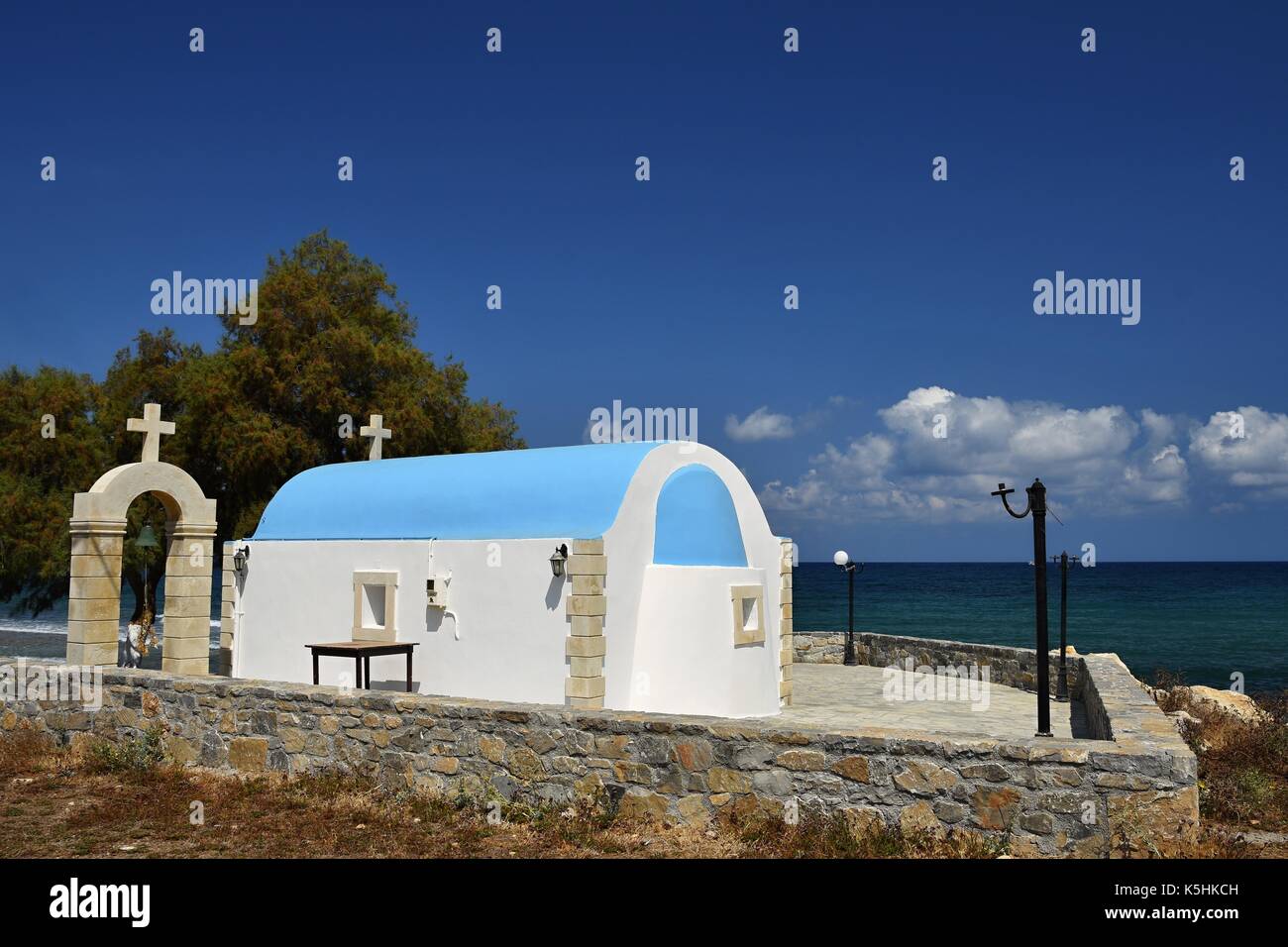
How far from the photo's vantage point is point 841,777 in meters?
8.11

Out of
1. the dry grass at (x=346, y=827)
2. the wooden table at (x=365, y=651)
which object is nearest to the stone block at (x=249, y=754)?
the dry grass at (x=346, y=827)

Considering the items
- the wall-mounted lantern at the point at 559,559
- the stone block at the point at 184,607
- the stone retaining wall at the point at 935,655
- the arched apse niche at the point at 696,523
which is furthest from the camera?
the stone retaining wall at the point at 935,655

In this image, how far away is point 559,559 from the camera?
44.5ft

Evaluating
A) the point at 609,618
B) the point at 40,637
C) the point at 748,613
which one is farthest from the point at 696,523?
the point at 40,637

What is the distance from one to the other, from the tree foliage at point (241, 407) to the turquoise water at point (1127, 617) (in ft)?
78.8

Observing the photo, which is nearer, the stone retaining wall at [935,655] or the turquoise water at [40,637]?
the stone retaining wall at [935,655]

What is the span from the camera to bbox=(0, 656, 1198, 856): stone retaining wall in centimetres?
741

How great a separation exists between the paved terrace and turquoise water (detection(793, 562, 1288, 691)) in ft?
46.6

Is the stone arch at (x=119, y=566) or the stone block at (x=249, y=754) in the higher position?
the stone arch at (x=119, y=566)

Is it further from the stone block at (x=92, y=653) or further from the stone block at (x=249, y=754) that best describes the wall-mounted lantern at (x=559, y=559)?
the stone block at (x=92, y=653)

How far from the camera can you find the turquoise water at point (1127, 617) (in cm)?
5425

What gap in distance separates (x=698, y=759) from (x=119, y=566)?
10326 millimetres

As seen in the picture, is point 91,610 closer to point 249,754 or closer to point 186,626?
point 186,626
